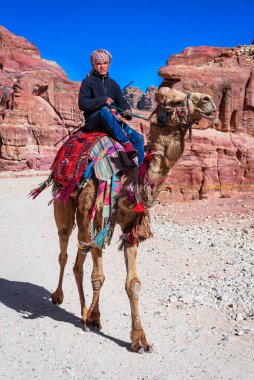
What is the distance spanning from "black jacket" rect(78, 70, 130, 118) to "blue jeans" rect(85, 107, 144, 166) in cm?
9

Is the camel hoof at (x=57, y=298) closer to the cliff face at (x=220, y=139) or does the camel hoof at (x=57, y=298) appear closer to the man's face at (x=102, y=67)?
the man's face at (x=102, y=67)

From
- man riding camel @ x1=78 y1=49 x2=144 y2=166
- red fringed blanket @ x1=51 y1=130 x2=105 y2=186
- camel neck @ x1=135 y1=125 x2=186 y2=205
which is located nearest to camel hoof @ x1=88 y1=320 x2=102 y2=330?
red fringed blanket @ x1=51 y1=130 x2=105 y2=186

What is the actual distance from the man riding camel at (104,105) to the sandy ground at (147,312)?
7.27 ft

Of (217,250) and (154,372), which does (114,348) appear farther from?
(217,250)

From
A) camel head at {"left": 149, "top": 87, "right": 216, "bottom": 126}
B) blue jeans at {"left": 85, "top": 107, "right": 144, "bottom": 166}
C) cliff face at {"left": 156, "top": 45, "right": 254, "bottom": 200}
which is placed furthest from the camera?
cliff face at {"left": 156, "top": 45, "right": 254, "bottom": 200}

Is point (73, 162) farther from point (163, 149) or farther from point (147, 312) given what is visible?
point (147, 312)

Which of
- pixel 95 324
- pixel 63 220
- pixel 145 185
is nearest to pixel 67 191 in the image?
pixel 63 220

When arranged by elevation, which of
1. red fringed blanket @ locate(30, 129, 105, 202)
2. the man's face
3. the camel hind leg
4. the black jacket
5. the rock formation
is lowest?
the camel hind leg

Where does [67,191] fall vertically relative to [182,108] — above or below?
below

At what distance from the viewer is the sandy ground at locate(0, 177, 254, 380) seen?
13.2 ft

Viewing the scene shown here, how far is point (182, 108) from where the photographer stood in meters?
3.77

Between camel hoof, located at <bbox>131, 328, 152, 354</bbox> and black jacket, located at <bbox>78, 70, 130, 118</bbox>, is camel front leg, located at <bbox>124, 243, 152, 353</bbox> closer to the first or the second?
camel hoof, located at <bbox>131, 328, 152, 354</bbox>

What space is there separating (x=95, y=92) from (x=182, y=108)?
1.62 m

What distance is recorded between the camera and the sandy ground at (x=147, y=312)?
4.02 m
